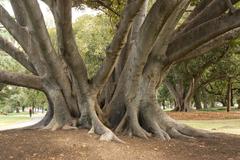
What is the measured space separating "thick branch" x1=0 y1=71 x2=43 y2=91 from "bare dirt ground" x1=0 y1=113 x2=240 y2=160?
2.38 metres

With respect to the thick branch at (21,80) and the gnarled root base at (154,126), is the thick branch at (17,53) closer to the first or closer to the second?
the thick branch at (21,80)

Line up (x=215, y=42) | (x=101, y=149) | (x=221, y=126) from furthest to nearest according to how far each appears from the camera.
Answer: (x=221, y=126), (x=215, y=42), (x=101, y=149)

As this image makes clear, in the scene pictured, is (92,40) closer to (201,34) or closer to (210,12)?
(210,12)

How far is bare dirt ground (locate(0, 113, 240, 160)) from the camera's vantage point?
6.85 meters

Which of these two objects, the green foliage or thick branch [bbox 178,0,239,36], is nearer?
thick branch [bbox 178,0,239,36]

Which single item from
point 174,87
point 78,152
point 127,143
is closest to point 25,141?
point 78,152

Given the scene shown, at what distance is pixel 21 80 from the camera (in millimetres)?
10898

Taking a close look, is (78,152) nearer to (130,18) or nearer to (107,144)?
(107,144)

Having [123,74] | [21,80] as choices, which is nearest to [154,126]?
[123,74]

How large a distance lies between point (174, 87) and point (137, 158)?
28.3 meters

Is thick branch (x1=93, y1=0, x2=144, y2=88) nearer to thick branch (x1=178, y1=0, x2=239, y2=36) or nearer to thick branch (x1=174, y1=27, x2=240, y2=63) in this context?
thick branch (x1=174, y1=27, x2=240, y2=63)

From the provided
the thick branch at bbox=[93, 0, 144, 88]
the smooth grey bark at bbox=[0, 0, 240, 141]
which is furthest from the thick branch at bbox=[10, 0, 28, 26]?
the thick branch at bbox=[93, 0, 144, 88]

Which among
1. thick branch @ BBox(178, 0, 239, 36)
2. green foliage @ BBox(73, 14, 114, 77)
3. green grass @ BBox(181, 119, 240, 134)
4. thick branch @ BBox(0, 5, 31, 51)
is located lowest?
green grass @ BBox(181, 119, 240, 134)

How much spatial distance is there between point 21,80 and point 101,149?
444 cm
